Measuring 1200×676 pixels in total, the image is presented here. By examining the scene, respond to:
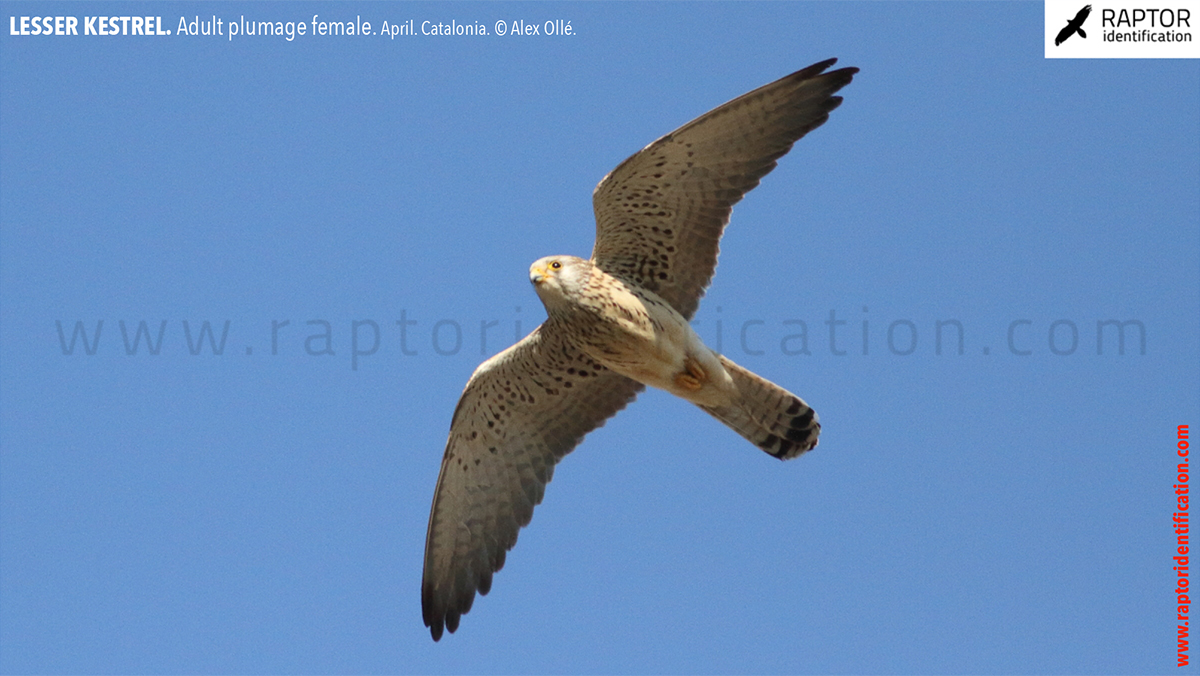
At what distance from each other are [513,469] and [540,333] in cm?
134

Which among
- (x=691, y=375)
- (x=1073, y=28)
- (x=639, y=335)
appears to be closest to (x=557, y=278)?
(x=639, y=335)

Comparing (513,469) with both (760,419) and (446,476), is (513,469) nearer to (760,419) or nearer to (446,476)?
(446,476)

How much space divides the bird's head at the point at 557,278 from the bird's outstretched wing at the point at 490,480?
1286mm

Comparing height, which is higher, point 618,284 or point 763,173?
point 763,173

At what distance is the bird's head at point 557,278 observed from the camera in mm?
8570

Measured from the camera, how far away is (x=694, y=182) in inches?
347

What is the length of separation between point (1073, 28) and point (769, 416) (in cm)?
528

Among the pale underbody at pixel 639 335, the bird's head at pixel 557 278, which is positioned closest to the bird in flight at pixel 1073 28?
the pale underbody at pixel 639 335

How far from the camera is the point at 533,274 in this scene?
28.2 feet

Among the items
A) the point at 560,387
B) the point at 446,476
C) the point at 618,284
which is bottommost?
the point at 446,476

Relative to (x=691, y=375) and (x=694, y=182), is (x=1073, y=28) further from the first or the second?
(x=691, y=375)

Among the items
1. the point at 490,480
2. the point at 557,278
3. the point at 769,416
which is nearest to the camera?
the point at 557,278

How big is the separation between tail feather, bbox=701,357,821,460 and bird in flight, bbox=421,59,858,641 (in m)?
0.01

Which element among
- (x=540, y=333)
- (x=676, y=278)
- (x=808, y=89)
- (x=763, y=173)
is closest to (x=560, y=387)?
(x=540, y=333)
